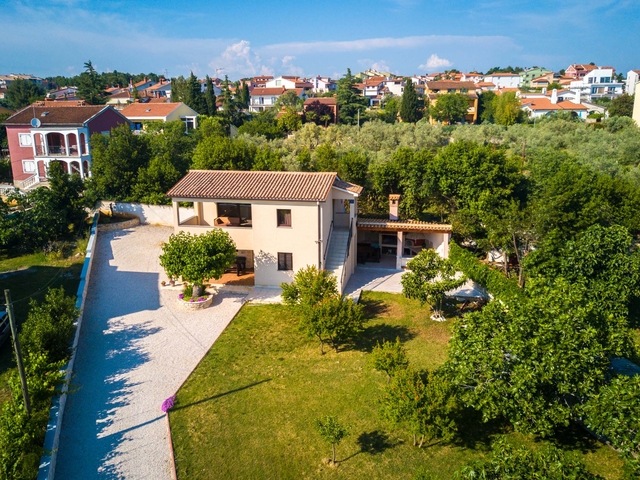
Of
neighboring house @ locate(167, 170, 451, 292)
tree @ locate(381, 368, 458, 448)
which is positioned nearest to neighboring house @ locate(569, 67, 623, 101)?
neighboring house @ locate(167, 170, 451, 292)

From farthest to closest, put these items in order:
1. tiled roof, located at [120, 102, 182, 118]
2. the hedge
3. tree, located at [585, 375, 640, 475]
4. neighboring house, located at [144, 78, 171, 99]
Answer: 1. neighboring house, located at [144, 78, 171, 99]
2. tiled roof, located at [120, 102, 182, 118]
3. the hedge
4. tree, located at [585, 375, 640, 475]

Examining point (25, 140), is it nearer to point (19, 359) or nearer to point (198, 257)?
point (198, 257)

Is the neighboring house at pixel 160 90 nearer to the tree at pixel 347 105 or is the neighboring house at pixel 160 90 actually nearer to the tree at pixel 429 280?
the tree at pixel 347 105

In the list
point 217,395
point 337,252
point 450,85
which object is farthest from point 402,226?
point 450,85

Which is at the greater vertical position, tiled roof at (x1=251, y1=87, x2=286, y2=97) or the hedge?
tiled roof at (x1=251, y1=87, x2=286, y2=97)

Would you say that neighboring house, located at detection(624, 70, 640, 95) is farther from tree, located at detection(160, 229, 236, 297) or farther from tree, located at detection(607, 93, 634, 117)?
tree, located at detection(160, 229, 236, 297)

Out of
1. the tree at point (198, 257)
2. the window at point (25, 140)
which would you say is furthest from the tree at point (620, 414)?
the window at point (25, 140)
